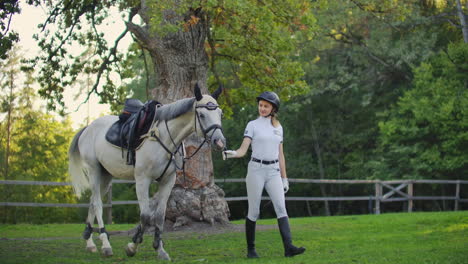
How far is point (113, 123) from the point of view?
8.98m

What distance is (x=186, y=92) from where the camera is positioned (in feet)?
42.2

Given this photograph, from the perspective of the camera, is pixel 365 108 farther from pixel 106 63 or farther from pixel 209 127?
pixel 209 127

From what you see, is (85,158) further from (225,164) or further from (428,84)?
(225,164)

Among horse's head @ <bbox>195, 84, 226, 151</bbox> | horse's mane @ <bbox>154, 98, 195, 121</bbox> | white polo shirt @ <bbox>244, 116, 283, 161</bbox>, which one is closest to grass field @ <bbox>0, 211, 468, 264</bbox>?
white polo shirt @ <bbox>244, 116, 283, 161</bbox>

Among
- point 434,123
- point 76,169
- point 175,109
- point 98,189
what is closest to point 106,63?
point 76,169

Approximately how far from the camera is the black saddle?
8.20 meters

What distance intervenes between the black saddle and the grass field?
4.99 feet

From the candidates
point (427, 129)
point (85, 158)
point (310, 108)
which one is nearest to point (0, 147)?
point (310, 108)

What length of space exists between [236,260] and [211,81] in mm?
10689

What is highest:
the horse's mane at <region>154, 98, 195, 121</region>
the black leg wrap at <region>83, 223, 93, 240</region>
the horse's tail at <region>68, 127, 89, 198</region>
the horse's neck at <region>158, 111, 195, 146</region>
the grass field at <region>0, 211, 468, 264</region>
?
the horse's mane at <region>154, 98, 195, 121</region>

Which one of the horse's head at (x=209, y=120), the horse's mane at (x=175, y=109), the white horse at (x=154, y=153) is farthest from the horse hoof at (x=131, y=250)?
the horse's head at (x=209, y=120)

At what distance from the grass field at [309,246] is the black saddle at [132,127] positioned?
4.99 ft

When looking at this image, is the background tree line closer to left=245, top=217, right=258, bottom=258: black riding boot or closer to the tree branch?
the tree branch

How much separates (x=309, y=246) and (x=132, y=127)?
3.40 m
